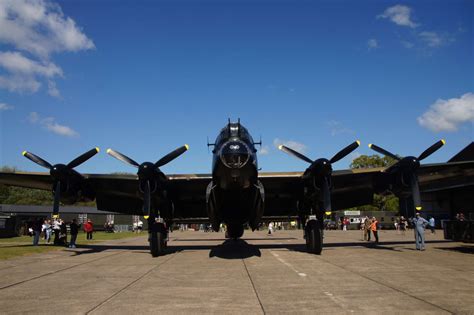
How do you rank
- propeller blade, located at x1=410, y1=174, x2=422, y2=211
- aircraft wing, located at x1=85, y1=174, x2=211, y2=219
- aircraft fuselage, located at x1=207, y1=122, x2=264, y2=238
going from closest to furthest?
aircraft fuselage, located at x1=207, y1=122, x2=264, y2=238, propeller blade, located at x1=410, y1=174, x2=422, y2=211, aircraft wing, located at x1=85, y1=174, x2=211, y2=219

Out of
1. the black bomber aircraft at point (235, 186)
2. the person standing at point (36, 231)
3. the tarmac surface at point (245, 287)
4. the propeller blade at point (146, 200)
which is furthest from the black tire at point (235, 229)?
the person standing at point (36, 231)

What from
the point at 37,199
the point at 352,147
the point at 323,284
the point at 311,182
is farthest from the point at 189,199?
the point at 37,199

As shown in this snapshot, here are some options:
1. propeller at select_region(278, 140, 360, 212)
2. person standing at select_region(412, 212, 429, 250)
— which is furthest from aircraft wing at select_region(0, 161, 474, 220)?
person standing at select_region(412, 212, 429, 250)

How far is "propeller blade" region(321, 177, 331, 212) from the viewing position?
Answer: 17.4m

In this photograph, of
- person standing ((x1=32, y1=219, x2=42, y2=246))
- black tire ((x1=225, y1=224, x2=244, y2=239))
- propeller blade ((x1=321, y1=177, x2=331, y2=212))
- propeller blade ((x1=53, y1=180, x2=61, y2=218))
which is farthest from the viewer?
person standing ((x1=32, y1=219, x2=42, y2=246))

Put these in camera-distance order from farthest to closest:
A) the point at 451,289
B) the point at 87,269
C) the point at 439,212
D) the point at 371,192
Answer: the point at 439,212 < the point at 371,192 < the point at 87,269 < the point at 451,289

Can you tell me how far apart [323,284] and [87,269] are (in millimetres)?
8289

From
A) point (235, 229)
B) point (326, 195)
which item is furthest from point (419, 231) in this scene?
point (235, 229)

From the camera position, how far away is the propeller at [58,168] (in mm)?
18844

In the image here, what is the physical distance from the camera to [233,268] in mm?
13164

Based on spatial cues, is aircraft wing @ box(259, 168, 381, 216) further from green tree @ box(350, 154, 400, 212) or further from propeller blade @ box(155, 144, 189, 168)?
green tree @ box(350, 154, 400, 212)

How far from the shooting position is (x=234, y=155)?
1473 cm

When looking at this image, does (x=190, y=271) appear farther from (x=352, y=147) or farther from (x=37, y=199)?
(x=37, y=199)

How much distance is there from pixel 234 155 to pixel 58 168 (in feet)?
31.6
